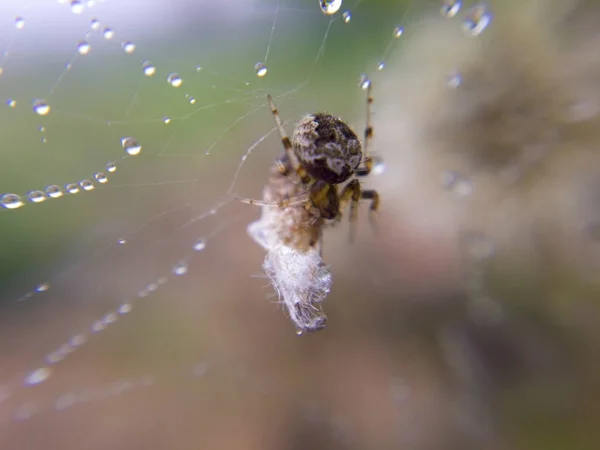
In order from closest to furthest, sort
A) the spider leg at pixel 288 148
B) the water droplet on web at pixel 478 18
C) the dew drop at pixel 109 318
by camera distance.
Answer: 1. the spider leg at pixel 288 148
2. the water droplet on web at pixel 478 18
3. the dew drop at pixel 109 318

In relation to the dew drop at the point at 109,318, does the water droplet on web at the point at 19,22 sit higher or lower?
higher

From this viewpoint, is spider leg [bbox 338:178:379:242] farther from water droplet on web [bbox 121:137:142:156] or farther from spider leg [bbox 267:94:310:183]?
water droplet on web [bbox 121:137:142:156]

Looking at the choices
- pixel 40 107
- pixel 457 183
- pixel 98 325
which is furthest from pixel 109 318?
pixel 457 183

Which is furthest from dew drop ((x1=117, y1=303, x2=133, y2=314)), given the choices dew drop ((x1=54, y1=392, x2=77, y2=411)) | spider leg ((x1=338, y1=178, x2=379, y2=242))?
spider leg ((x1=338, y1=178, x2=379, y2=242))

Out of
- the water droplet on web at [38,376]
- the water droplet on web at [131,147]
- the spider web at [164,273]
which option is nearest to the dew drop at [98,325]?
the spider web at [164,273]

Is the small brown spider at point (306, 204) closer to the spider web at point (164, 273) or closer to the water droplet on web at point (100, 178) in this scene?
the water droplet on web at point (100, 178)

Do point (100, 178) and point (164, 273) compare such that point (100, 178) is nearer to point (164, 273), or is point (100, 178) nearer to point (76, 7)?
point (76, 7)
